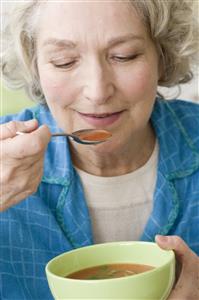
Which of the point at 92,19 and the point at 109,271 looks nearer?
the point at 109,271

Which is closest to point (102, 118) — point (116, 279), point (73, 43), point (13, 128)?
point (73, 43)

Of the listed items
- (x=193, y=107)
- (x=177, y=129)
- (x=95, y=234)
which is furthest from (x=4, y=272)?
(x=193, y=107)

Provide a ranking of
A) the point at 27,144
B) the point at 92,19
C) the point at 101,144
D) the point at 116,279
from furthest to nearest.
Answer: the point at 101,144 < the point at 92,19 < the point at 27,144 < the point at 116,279

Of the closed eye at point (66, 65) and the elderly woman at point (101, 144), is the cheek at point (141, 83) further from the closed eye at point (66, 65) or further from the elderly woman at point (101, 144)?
the closed eye at point (66, 65)

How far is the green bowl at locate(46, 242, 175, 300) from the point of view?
2.84ft

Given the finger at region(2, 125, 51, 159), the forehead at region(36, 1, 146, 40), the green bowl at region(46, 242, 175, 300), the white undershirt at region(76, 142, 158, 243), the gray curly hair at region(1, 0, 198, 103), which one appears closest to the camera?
the green bowl at region(46, 242, 175, 300)

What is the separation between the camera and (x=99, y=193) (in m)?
1.42

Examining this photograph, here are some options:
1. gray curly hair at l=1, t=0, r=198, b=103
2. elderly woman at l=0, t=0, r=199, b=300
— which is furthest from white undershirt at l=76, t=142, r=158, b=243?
gray curly hair at l=1, t=0, r=198, b=103

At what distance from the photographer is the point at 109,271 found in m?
1.03

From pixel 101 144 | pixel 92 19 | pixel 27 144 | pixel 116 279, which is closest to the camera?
pixel 116 279

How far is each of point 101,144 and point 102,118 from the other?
0.07m

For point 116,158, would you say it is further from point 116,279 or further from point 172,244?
point 116,279

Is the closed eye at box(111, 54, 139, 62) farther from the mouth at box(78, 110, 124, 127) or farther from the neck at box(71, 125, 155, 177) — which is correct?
the neck at box(71, 125, 155, 177)

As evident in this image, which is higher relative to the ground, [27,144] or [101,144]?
[27,144]
